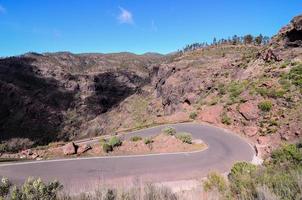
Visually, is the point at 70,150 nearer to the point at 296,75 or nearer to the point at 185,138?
the point at 185,138

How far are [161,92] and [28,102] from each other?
65187 mm

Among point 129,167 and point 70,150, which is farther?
point 70,150

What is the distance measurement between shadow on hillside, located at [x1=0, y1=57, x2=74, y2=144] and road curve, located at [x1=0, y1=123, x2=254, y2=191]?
86.5m

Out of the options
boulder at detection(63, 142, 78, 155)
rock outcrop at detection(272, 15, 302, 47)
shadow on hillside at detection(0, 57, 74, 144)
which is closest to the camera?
boulder at detection(63, 142, 78, 155)

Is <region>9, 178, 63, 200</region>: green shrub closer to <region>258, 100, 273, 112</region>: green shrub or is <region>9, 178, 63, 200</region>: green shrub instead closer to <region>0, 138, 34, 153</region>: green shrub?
<region>0, 138, 34, 153</region>: green shrub

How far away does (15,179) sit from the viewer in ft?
44.0

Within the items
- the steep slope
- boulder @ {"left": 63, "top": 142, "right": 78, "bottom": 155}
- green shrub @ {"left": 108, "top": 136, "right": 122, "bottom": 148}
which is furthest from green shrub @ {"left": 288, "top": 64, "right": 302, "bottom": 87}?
the steep slope

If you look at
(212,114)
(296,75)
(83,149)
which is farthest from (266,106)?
(83,149)

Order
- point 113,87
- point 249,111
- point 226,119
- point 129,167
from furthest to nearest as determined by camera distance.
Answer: point 113,87 → point 226,119 → point 249,111 → point 129,167

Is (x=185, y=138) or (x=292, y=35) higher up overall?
(x=292, y=35)

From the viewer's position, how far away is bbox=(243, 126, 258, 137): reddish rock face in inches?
1051

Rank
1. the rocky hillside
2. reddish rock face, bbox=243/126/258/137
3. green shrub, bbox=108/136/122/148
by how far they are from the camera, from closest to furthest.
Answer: green shrub, bbox=108/136/122/148
reddish rock face, bbox=243/126/258/137
the rocky hillside

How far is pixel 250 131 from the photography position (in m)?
27.2

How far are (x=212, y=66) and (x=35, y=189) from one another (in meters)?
67.4
